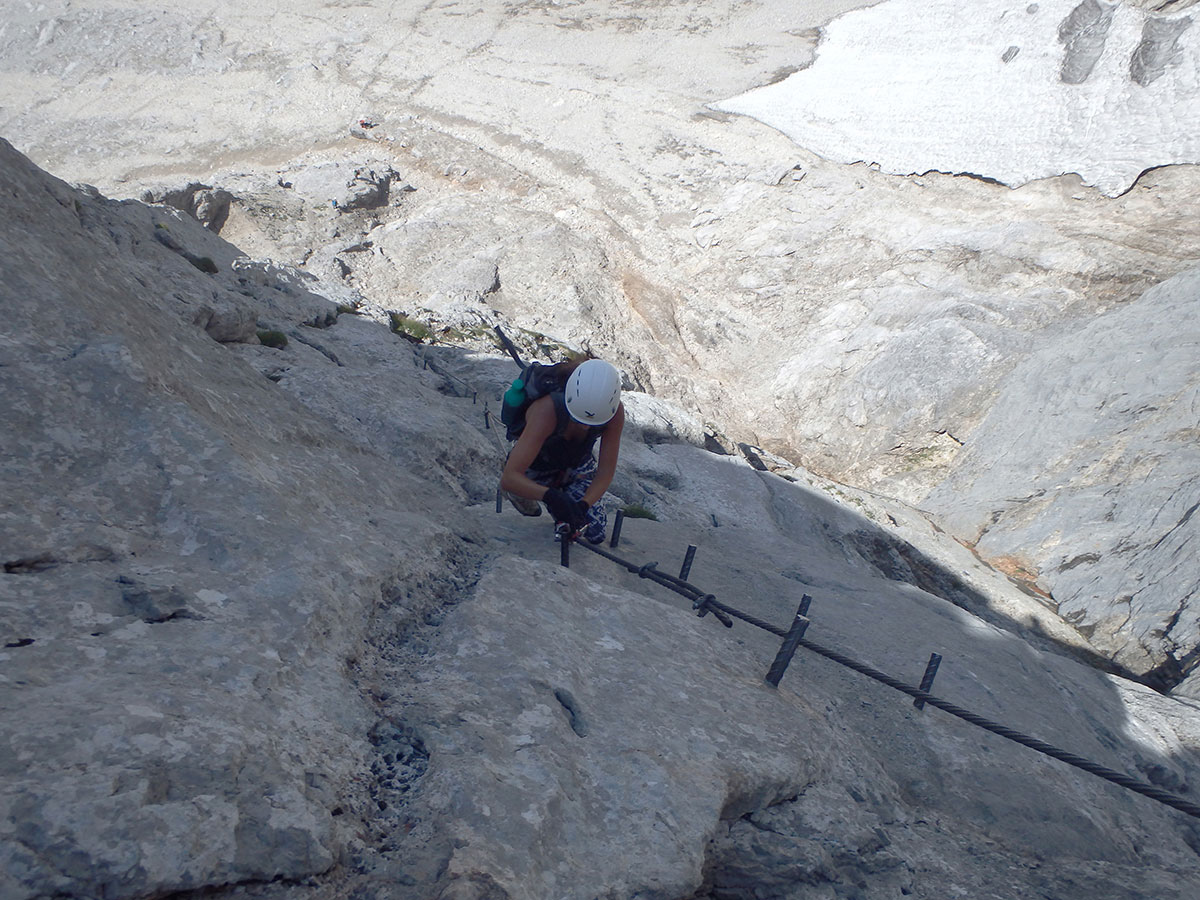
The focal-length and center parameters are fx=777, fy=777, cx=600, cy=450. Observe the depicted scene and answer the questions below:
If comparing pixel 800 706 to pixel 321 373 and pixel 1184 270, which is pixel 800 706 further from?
pixel 1184 270

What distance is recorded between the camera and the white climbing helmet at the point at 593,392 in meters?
6.14

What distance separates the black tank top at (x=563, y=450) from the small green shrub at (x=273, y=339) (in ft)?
15.6

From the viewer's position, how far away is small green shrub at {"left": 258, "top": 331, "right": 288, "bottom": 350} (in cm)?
1007

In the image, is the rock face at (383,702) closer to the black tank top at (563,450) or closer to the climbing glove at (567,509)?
the climbing glove at (567,509)

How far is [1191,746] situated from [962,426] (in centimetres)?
951

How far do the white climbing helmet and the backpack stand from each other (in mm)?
145

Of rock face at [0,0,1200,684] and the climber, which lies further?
rock face at [0,0,1200,684]

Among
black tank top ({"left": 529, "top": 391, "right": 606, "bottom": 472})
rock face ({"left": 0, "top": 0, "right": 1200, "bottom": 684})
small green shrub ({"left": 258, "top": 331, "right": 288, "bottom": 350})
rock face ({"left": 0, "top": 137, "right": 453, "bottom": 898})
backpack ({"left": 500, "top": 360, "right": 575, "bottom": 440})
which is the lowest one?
→ small green shrub ({"left": 258, "top": 331, "right": 288, "bottom": 350})

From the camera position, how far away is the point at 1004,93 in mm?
22297

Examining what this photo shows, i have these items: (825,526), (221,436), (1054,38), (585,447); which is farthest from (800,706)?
(1054,38)

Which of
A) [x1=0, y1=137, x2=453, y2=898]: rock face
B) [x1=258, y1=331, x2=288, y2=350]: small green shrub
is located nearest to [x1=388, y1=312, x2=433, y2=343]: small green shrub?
[x1=258, y1=331, x2=288, y2=350]: small green shrub

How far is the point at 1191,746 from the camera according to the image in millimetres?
8227

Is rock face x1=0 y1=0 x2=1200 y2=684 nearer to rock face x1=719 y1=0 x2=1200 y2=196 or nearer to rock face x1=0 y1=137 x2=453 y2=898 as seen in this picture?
rock face x1=719 y1=0 x2=1200 y2=196

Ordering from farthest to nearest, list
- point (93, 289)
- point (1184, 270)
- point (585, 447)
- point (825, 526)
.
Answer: point (1184, 270)
point (825, 526)
point (585, 447)
point (93, 289)
